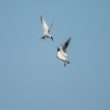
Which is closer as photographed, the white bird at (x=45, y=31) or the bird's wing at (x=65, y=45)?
the bird's wing at (x=65, y=45)

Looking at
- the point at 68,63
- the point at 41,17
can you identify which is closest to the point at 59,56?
the point at 68,63

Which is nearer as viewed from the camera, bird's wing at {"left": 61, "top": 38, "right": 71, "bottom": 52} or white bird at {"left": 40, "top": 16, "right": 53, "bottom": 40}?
bird's wing at {"left": 61, "top": 38, "right": 71, "bottom": 52}

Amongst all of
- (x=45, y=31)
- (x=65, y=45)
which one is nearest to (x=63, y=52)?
(x=65, y=45)

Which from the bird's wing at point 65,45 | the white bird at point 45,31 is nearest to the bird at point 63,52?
the bird's wing at point 65,45

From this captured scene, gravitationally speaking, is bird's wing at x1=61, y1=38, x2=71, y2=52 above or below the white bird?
below

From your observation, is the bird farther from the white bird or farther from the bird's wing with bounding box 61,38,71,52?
the white bird

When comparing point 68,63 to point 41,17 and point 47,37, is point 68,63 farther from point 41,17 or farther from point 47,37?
point 41,17

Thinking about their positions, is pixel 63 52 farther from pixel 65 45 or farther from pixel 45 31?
pixel 45 31

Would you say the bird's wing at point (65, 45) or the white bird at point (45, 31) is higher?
the white bird at point (45, 31)

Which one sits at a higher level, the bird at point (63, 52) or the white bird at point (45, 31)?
the white bird at point (45, 31)

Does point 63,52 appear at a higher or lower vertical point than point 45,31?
lower

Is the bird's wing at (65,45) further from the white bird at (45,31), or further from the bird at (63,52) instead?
the white bird at (45,31)

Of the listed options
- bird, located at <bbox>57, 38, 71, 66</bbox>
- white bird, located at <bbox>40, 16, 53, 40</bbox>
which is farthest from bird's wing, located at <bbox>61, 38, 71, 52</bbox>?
white bird, located at <bbox>40, 16, 53, 40</bbox>

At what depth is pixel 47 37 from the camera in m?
21.3
